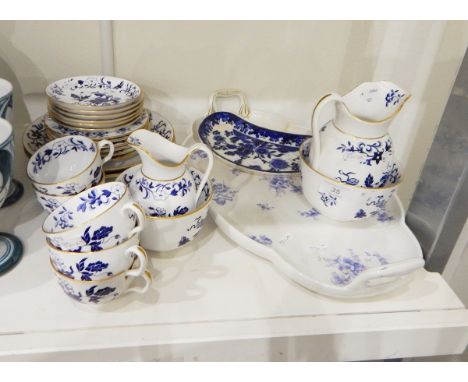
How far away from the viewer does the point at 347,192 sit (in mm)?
634

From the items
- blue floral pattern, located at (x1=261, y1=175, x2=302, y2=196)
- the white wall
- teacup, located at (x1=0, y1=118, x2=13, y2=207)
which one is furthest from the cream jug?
teacup, located at (x1=0, y1=118, x2=13, y2=207)

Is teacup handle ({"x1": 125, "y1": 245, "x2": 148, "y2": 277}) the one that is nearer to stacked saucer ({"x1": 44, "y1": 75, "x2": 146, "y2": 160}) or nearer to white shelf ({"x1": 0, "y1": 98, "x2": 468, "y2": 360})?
white shelf ({"x1": 0, "y1": 98, "x2": 468, "y2": 360})

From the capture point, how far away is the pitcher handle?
33.3 inches

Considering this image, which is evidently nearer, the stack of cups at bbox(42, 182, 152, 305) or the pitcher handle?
the stack of cups at bbox(42, 182, 152, 305)

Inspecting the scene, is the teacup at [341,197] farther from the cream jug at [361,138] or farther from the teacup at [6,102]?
the teacup at [6,102]

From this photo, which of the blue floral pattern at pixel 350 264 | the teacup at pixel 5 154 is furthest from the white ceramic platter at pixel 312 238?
the teacup at pixel 5 154

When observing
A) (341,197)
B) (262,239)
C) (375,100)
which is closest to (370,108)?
(375,100)

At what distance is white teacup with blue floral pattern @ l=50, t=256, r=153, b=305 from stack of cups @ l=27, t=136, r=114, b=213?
0.39ft

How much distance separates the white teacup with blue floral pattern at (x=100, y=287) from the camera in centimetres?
52

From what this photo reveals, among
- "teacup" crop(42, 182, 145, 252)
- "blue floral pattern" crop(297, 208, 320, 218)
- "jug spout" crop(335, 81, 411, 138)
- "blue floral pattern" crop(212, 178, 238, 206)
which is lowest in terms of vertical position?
"blue floral pattern" crop(212, 178, 238, 206)

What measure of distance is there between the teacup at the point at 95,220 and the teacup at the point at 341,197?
25 centimetres

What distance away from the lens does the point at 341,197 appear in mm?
643

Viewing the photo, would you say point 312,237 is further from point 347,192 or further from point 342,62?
point 342,62

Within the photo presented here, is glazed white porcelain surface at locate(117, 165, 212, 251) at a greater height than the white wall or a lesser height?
lesser
